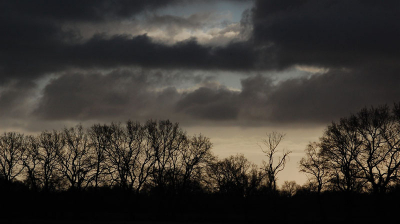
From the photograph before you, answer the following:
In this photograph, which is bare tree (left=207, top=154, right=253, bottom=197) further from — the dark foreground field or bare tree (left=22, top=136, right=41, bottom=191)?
bare tree (left=22, top=136, right=41, bottom=191)

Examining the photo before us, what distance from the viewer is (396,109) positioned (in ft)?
188

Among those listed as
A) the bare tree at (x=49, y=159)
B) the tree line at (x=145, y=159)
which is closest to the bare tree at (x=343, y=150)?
the tree line at (x=145, y=159)

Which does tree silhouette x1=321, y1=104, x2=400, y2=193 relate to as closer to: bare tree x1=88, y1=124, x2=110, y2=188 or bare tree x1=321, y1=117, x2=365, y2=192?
bare tree x1=321, y1=117, x2=365, y2=192

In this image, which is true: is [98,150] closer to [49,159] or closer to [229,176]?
[49,159]

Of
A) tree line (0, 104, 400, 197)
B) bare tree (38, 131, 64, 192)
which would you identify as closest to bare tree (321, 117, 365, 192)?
tree line (0, 104, 400, 197)

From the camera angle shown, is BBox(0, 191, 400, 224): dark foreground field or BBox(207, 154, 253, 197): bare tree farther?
BBox(207, 154, 253, 197): bare tree

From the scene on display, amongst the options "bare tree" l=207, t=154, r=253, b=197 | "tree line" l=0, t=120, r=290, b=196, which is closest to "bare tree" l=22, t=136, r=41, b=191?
"tree line" l=0, t=120, r=290, b=196

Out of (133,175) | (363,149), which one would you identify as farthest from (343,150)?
(133,175)

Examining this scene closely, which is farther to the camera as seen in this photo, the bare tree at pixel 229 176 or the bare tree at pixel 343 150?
the bare tree at pixel 229 176

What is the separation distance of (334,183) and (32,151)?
58359 mm

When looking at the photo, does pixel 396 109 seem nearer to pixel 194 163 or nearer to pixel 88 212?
pixel 194 163

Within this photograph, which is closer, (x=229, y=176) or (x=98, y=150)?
(x=98, y=150)

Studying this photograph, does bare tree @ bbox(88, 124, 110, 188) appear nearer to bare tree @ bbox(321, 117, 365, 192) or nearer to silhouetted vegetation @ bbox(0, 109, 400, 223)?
silhouetted vegetation @ bbox(0, 109, 400, 223)

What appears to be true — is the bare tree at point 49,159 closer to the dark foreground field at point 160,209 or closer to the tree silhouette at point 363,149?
the dark foreground field at point 160,209
